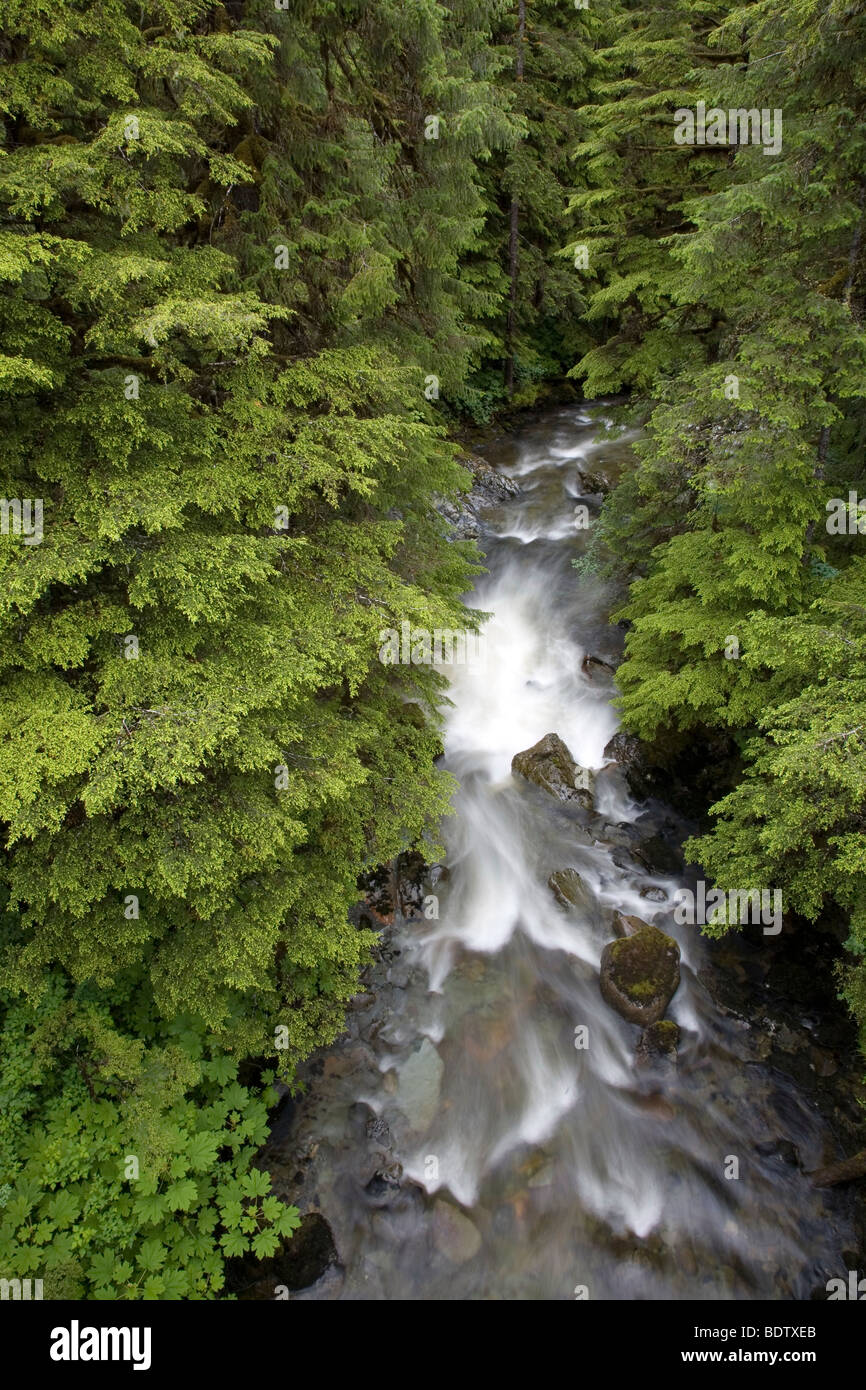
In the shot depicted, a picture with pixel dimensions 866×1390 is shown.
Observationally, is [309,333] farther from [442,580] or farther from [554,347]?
[554,347]

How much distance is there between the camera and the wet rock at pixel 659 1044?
7.69 metres

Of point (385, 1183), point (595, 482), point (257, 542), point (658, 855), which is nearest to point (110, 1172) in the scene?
point (385, 1183)

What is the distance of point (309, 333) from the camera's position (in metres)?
6.85

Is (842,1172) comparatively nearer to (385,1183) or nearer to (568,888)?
(568,888)

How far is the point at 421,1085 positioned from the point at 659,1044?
9.08ft

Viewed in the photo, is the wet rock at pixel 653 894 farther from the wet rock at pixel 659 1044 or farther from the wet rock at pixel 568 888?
the wet rock at pixel 659 1044

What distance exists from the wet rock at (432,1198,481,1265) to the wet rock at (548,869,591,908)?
375 centimetres

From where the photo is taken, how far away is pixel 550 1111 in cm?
739

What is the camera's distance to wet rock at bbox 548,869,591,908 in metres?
9.20

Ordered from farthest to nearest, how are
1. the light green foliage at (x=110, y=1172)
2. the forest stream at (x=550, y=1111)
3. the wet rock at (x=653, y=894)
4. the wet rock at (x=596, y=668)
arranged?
the wet rock at (x=596, y=668) < the wet rock at (x=653, y=894) < the forest stream at (x=550, y=1111) < the light green foliage at (x=110, y=1172)

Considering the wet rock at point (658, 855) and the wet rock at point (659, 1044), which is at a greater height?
the wet rock at point (658, 855)

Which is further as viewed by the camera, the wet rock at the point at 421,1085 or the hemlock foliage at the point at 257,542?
the wet rock at the point at 421,1085

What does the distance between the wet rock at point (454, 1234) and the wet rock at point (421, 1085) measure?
752 mm

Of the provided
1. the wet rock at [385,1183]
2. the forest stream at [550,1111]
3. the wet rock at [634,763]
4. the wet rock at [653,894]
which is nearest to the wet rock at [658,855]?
the forest stream at [550,1111]
